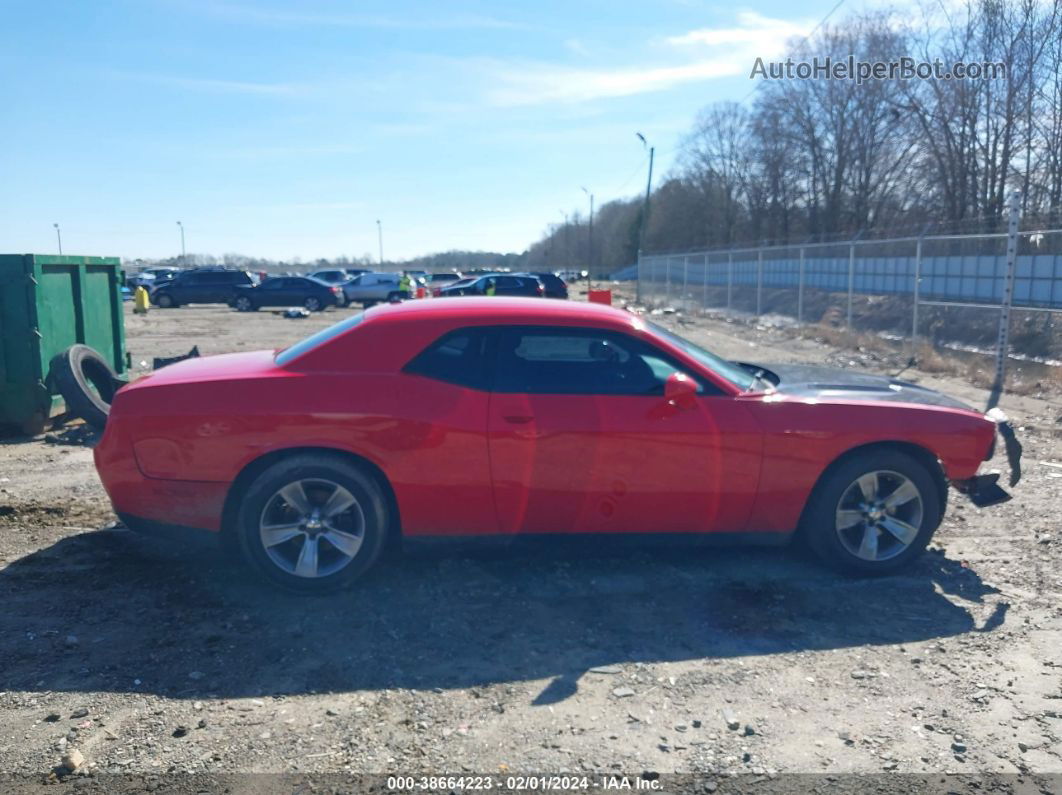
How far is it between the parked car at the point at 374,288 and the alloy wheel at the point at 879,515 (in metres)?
36.2

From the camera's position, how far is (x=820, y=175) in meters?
54.2

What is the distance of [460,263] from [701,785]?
545 ft

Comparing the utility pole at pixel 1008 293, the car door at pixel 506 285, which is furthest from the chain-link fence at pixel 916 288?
the car door at pixel 506 285

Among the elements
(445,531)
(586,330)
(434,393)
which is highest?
(586,330)

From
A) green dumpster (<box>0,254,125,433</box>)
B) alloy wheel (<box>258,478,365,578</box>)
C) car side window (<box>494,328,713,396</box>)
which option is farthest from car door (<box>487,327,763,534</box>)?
green dumpster (<box>0,254,125,433</box>)

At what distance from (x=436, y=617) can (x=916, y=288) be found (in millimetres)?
13061

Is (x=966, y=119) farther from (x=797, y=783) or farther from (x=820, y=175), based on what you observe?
(x=797, y=783)

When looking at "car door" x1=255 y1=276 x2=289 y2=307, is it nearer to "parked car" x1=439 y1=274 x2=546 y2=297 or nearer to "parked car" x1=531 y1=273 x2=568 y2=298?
"parked car" x1=439 y1=274 x2=546 y2=297

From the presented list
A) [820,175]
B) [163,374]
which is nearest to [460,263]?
[820,175]

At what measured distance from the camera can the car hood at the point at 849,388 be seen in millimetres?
5324

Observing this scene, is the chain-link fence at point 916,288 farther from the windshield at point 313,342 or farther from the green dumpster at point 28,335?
the green dumpster at point 28,335

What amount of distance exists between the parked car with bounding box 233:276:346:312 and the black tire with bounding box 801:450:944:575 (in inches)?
1350

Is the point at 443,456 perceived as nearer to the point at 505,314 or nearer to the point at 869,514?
the point at 505,314

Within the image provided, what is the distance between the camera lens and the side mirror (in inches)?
190
